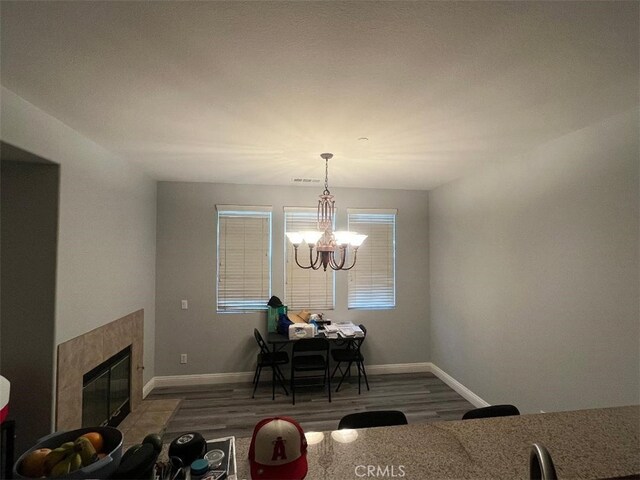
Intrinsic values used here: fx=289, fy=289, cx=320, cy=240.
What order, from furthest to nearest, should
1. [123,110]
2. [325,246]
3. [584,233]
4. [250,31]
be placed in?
[325,246]
[584,233]
[123,110]
[250,31]

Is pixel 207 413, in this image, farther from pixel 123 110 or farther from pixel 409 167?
pixel 409 167

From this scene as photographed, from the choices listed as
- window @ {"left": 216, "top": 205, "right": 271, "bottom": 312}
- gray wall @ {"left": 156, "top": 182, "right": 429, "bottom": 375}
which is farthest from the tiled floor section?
window @ {"left": 216, "top": 205, "right": 271, "bottom": 312}

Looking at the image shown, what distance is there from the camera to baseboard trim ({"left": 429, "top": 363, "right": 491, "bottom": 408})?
331 cm

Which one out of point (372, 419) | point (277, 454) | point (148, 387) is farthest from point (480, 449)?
point (148, 387)

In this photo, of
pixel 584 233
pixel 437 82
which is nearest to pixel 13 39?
pixel 437 82

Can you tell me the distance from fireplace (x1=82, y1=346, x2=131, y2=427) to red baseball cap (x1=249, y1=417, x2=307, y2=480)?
2.53 meters

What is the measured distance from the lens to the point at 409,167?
127 inches

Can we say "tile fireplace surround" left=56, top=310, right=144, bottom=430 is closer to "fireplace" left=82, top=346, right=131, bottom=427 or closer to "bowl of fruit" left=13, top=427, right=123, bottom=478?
"fireplace" left=82, top=346, right=131, bottom=427

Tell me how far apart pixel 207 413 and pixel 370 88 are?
3527mm

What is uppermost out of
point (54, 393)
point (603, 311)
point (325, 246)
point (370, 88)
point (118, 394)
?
point (370, 88)

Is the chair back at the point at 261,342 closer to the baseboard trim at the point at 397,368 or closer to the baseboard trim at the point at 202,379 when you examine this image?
the baseboard trim at the point at 202,379

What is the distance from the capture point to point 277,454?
0.68 metres

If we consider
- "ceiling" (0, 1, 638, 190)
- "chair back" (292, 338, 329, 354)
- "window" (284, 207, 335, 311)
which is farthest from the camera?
"window" (284, 207, 335, 311)

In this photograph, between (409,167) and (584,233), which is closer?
(584,233)
